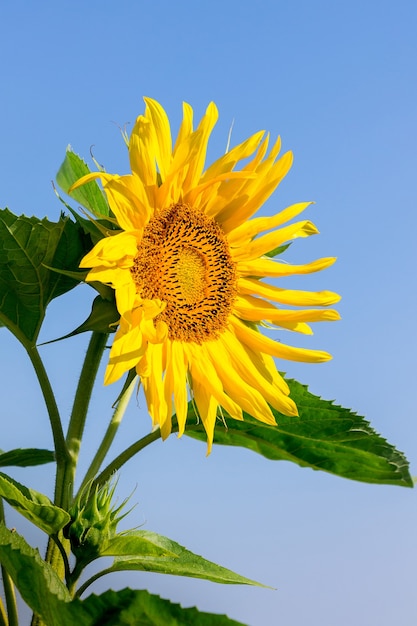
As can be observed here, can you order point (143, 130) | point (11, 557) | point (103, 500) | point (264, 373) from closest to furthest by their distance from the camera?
1. point (11, 557)
2. point (143, 130)
3. point (103, 500)
4. point (264, 373)

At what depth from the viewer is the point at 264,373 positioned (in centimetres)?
251

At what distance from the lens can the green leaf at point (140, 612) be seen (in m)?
1.71

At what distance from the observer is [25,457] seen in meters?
2.92

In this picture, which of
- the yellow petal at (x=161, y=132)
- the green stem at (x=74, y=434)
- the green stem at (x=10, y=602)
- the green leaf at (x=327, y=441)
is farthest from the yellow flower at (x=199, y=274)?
the green stem at (x=10, y=602)

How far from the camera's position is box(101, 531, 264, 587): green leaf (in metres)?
2.33

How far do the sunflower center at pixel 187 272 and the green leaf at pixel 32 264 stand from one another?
171 millimetres

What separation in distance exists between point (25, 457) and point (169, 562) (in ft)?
2.40

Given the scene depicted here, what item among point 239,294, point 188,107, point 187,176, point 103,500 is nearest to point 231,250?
point 239,294

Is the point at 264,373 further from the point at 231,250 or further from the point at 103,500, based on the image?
the point at 103,500

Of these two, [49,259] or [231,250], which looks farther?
[231,250]

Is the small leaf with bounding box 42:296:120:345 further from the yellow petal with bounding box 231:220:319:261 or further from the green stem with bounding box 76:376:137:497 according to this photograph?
the yellow petal with bounding box 231:220:319:261

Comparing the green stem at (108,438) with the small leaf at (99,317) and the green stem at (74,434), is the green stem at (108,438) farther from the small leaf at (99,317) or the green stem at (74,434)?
the small leaf at (99,317)

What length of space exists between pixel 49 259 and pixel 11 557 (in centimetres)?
78

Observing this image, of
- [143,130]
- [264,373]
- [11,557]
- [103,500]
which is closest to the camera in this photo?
[11,557]
